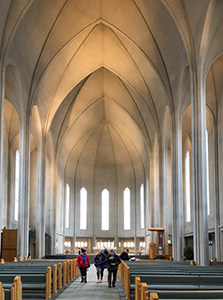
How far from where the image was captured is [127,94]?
38438 mm

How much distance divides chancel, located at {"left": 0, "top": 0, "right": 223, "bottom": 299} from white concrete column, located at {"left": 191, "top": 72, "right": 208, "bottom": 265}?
49 mm

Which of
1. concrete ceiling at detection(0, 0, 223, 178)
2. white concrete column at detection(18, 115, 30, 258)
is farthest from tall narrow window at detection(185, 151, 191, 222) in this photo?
white concrete column at detection(18, 115, 30, 258)

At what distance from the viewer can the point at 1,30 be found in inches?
871

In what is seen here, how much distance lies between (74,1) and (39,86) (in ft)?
20.0

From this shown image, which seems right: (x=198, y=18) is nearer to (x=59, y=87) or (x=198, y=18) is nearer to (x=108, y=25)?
(x=108, y=25)

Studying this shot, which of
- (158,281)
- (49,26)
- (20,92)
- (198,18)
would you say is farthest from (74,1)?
(158,281)

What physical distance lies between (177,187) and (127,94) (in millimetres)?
12984

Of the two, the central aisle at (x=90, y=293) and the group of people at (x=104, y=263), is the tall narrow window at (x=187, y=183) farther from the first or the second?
the central aisle at (x=90, y=293)

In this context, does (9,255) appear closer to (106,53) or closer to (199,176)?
(199,176)

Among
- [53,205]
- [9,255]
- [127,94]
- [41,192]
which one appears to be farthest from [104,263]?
[53,205]

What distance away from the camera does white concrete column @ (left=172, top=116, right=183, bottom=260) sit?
90.3 feet

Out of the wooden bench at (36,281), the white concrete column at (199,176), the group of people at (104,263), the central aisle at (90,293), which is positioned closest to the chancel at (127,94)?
the white concrete column at (199,176)

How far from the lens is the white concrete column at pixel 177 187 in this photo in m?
27.5

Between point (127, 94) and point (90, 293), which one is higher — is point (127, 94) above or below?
above
